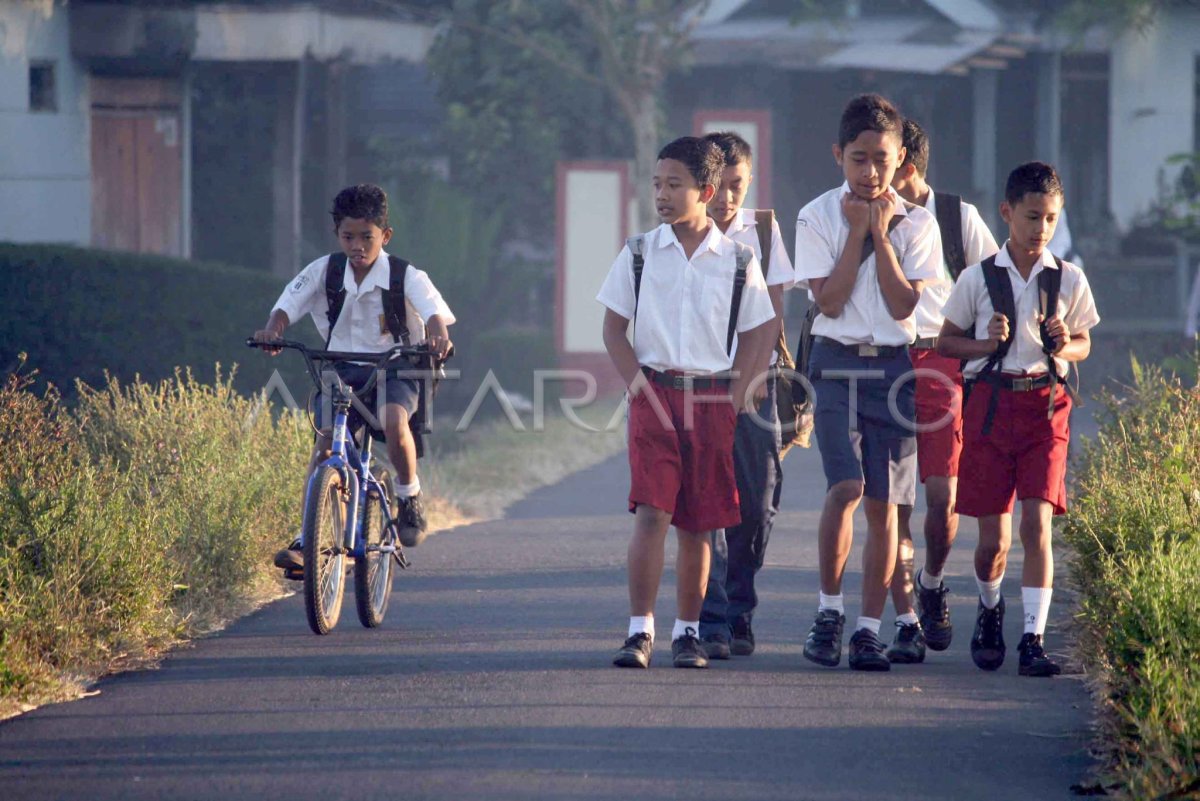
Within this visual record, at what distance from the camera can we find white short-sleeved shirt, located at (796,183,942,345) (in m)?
6.20

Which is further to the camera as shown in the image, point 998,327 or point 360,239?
point 360,239

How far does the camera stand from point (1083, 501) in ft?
24.0

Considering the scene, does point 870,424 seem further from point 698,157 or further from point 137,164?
point 137,164

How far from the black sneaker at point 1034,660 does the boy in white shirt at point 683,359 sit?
3.69ft

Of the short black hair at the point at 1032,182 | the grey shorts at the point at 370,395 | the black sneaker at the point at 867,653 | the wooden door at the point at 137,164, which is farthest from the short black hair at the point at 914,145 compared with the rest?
the wooden door at the point at 137,164

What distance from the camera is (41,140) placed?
53.3ft

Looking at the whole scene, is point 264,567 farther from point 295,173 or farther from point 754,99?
A: point 754,99

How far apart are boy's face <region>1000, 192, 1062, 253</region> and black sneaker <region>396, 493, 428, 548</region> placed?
111 inches

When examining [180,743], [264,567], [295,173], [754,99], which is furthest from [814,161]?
[180,743]

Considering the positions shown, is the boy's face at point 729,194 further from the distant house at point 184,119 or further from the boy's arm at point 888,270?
the distant house at point 184,119

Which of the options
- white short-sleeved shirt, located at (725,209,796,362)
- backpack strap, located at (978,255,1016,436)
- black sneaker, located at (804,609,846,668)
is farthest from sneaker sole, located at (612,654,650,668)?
backpack strap, located at (978,255,1016,436)

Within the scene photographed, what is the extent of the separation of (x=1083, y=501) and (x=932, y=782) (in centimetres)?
274

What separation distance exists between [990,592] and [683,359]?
4.62 ft

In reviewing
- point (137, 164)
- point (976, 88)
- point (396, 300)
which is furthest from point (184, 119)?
point (396, 300)
